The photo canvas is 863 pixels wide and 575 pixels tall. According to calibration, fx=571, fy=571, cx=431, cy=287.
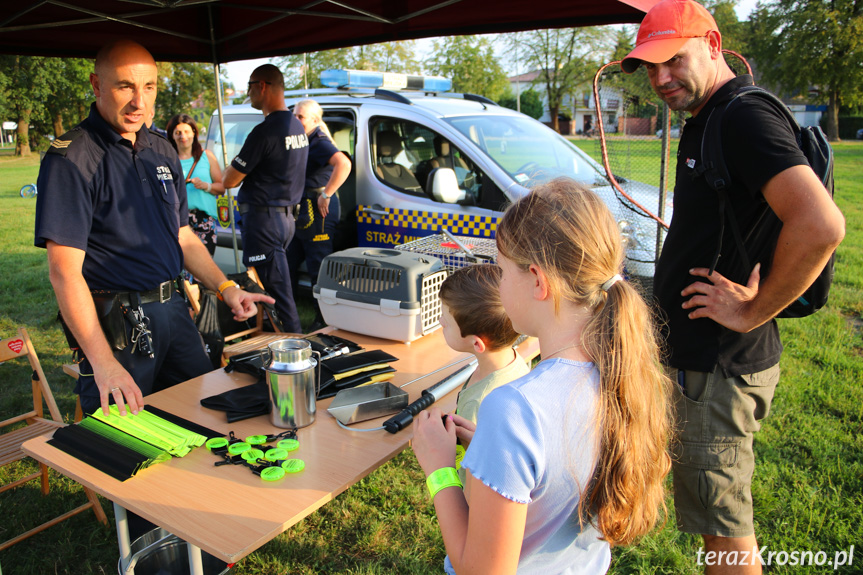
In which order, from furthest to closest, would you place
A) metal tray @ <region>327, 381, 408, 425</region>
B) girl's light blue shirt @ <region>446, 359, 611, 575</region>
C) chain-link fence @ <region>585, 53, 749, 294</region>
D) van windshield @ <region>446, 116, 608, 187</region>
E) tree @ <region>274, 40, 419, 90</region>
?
1. tree @ <region>274, 40, 419, 90</region>
2. van windshield @ <region>446, 116, 608, 187</region>
3. chain-link fence @ <region>585, 53, 749, 294</region>
4. metal tray @ <region>327, 381, 408, 425</region>
5. girl's light blue shirt @ <region>446, 359, 611, 575</region>

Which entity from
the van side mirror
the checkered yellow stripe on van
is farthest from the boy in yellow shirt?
the van side mirror

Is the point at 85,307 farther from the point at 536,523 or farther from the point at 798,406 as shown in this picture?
the point at 798,406

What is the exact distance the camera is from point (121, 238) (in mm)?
2225

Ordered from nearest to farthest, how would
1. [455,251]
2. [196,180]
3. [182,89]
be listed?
[455,251] → [196,180] → [182,89]

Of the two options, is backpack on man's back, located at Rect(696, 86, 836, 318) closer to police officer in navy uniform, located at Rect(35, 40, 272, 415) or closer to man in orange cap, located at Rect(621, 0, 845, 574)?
man in orange cap, located at Rect(621, 0, 845, 574)

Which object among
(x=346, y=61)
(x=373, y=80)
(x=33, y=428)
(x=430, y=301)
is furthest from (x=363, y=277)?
(x=346, y=61)

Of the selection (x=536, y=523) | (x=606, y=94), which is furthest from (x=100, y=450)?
(x=606, y=94)

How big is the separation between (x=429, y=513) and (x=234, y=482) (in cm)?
153

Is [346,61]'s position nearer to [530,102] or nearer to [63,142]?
[63,142]

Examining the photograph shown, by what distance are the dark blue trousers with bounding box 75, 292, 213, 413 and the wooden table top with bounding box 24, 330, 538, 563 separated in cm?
29

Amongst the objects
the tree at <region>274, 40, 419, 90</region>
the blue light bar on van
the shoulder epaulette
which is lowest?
the shoulder epaulette

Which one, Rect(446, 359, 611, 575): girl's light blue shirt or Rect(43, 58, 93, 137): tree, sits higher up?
Rect(43, 58, 93, 137): tree

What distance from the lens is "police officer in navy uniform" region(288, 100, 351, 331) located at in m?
4.96

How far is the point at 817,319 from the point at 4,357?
6384mm
